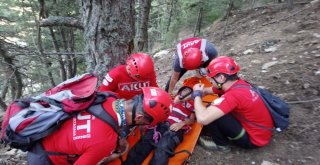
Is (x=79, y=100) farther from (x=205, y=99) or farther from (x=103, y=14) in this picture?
(x=205, y=99)

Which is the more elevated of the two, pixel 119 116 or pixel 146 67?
pixel 146 67

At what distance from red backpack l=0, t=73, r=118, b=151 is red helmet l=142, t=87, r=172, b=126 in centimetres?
41

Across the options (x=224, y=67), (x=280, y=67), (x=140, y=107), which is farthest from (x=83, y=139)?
(x=280, y=67)

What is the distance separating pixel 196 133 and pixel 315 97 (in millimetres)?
2437

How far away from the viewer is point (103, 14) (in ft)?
14.2

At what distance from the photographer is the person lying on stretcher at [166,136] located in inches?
149

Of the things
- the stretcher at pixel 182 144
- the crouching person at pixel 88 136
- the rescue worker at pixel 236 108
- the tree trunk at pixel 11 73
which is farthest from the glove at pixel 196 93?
the tree trunk at pixel 11 73

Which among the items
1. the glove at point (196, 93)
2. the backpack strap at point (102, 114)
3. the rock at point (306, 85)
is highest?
the rock at point (306, 85)

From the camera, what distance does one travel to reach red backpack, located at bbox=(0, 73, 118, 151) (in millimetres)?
2699

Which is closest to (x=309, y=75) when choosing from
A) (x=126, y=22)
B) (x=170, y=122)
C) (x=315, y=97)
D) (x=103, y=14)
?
(x=315, y=97)

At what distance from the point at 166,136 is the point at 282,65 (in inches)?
153

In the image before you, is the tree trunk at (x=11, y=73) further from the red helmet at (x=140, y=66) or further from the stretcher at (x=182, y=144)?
the stretcher at (x=182, y=144)

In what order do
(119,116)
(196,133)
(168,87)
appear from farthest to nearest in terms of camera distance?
(168,87) < (196,133) < (119,116)

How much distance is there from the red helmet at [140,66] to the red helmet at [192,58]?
2.30ft
